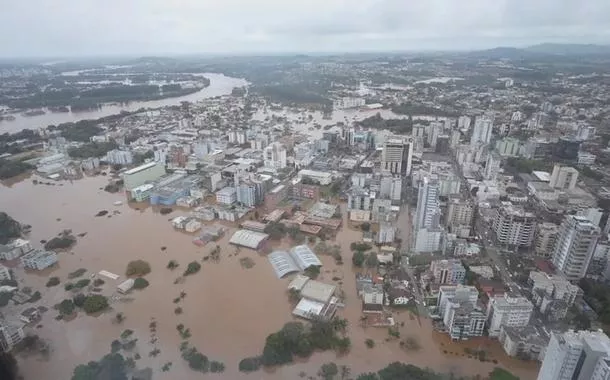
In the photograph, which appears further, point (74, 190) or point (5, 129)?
point (5, 129)

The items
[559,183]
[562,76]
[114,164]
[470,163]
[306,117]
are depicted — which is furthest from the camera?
[562,76]

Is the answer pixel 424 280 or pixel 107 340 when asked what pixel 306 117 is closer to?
pixel 424 280

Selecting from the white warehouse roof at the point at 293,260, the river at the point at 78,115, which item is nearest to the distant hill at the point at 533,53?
the river at the point at 78,115

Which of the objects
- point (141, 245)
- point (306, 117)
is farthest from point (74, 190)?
point (306, 117)

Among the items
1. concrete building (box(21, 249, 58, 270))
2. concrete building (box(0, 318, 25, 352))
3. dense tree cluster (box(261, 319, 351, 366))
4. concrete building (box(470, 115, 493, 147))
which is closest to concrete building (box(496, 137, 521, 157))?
concrete building (box(470, 115, 493, 147))

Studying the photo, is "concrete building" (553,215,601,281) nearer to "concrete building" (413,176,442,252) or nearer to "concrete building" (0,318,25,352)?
"concrete building" (413,176,442,252)

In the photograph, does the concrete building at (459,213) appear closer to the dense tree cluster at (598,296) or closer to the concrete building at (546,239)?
the concrete building at (546,239)
